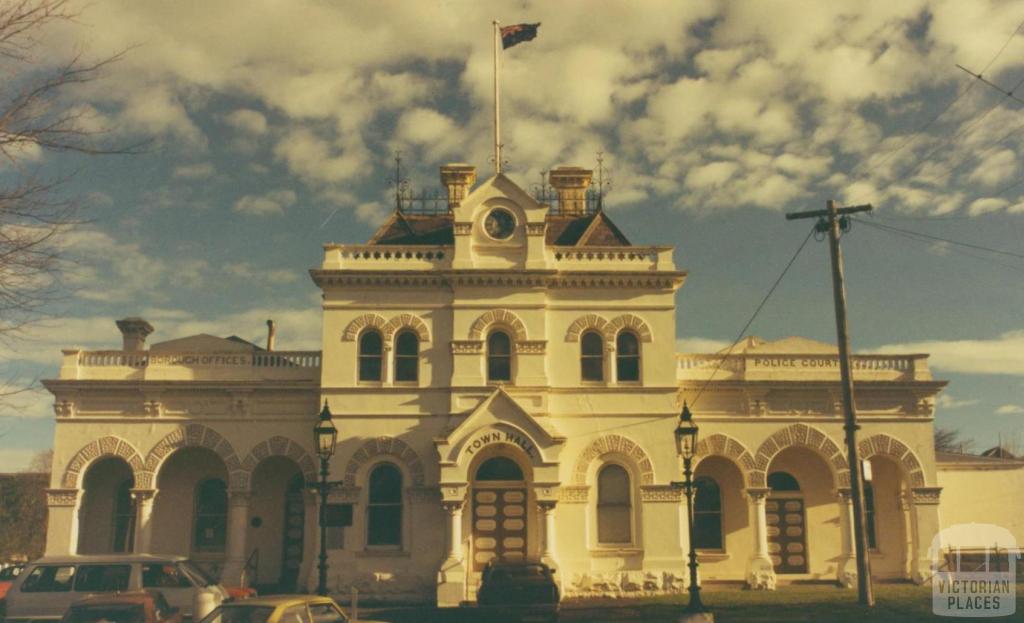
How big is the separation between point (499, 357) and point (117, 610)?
47.0ft

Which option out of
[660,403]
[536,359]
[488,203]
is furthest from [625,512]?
[488,203]

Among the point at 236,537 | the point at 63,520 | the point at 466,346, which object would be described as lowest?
the point at 236,537

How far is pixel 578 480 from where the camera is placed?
26.5 m

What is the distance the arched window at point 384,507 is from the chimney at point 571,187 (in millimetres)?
11323

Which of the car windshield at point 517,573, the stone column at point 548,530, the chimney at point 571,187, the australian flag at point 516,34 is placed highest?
the australian flag at point 516,34

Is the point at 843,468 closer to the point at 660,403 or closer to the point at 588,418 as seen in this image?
the point at 660,403

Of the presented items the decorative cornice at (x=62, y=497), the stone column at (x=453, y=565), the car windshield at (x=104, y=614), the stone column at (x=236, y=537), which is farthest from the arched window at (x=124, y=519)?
the car windshield at (x=104, y=614)

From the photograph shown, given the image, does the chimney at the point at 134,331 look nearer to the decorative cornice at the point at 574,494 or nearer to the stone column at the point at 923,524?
the decorative cornice at the point at 574,494

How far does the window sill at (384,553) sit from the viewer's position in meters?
25.9

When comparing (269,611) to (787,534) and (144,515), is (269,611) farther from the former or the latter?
(787,534)

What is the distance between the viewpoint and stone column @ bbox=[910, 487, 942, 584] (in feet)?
89.4

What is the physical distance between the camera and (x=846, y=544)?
27.3m
